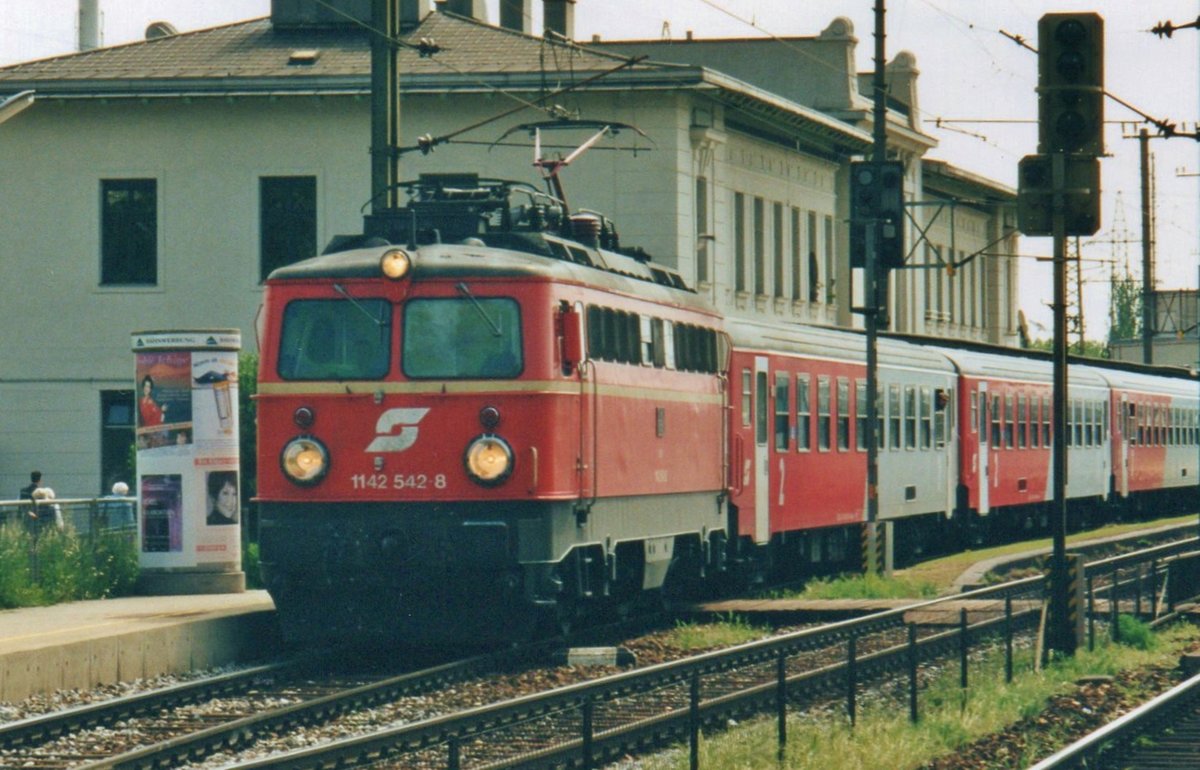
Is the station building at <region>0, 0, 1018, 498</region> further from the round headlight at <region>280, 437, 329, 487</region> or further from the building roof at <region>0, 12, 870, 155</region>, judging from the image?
the round headlight at <region>280, 437, 329, 487</region>

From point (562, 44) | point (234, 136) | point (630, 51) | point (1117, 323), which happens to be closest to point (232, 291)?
point (234, 136)

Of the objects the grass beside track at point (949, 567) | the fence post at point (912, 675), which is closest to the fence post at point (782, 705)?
the fence post at point (912, 675)

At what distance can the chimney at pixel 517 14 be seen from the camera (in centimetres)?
5381

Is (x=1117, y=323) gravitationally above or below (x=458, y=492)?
above

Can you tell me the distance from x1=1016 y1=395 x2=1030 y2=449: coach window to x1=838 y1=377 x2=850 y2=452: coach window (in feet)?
31.9

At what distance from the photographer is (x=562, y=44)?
44.2 meters

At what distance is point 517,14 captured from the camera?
5409cm

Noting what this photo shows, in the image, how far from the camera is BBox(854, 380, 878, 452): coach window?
30.6 metres

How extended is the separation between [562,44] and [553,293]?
2637 centimetres

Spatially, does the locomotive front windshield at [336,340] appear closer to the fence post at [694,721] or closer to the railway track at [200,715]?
the railway track at [200,715]

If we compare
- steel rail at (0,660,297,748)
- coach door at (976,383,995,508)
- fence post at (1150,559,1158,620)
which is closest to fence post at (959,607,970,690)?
steel rail at (0,660,297,748)

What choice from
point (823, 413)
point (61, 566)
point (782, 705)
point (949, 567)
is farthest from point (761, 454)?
point (782, 705)

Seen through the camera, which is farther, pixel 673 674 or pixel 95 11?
pixel 95 11

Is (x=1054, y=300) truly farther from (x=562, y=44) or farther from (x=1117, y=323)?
(x=1117, y=323)
